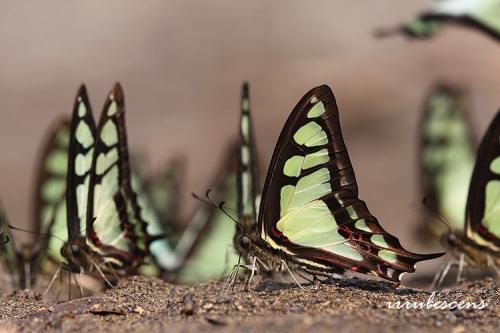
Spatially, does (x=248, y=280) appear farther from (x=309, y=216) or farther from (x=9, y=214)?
(x=9, y=214)

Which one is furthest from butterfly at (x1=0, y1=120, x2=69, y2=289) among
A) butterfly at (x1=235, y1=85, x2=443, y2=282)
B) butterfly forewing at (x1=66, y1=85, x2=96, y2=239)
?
butterfly at (x1=235, y1=85, x2=443, y2=282)

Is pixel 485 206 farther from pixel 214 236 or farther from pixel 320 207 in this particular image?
pixel 214 236

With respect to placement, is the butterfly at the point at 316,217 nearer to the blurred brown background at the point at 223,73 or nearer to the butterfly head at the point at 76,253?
the butterfly head at the point at 76,253

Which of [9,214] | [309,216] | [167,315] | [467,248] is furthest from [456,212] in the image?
[9,214]

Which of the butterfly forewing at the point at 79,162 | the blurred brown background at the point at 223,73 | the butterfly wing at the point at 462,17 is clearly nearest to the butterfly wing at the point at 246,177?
the butterfly forewing at the point at 79,162

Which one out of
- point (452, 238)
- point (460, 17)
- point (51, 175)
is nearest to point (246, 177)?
point (452, 238)

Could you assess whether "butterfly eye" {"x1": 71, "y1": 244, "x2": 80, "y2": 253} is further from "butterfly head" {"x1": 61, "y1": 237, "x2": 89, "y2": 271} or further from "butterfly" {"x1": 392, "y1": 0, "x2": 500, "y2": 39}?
"butterfly" {"x1": 392, "y1": 0, "x2": 500, "y2": 39}

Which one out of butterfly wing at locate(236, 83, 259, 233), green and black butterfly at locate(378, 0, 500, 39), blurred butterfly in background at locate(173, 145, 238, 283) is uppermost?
green and black butterfly at locate(378, 0, 500, 39)
